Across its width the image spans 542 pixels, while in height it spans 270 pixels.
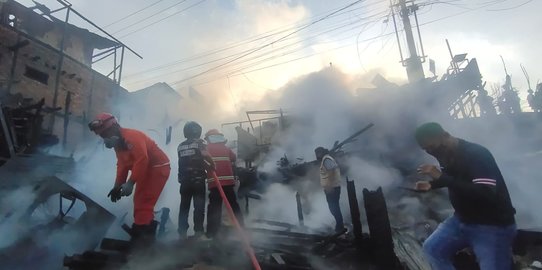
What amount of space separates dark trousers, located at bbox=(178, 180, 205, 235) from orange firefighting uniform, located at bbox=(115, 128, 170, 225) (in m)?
0.92

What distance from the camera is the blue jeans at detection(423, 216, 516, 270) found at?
2297mm

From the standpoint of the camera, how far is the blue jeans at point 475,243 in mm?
2297

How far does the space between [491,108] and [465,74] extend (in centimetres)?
482

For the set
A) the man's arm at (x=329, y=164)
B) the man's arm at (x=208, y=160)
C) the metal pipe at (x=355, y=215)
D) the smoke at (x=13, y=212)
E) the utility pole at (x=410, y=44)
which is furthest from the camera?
the utility pole at (x=410, y=44)

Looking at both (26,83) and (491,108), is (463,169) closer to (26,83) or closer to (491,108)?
(26,83)

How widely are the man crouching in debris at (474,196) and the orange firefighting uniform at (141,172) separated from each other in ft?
8.71

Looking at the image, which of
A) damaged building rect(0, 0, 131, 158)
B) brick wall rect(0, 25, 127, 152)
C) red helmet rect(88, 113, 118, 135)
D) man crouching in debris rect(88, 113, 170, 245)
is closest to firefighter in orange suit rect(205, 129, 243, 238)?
man crouching in debris rect(88, 113, 170, 245)

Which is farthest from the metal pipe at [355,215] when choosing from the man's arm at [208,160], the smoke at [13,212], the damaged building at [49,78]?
the damaged building at [49,78]

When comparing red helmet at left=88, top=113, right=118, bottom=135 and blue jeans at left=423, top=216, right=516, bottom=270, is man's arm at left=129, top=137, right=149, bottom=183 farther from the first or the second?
blue jeans at left=423, top=216, right=516, bottom=270

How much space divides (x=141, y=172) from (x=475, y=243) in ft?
10.2

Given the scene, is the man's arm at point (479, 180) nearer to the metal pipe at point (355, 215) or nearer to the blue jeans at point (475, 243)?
the blue jeans at point (475, 243)

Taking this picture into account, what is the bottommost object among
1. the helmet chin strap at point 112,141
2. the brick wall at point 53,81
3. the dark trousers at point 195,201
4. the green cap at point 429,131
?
the dark trousers at point 195,201

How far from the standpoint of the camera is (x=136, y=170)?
321cm

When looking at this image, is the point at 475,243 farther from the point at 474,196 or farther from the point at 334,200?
the point at 334,200
